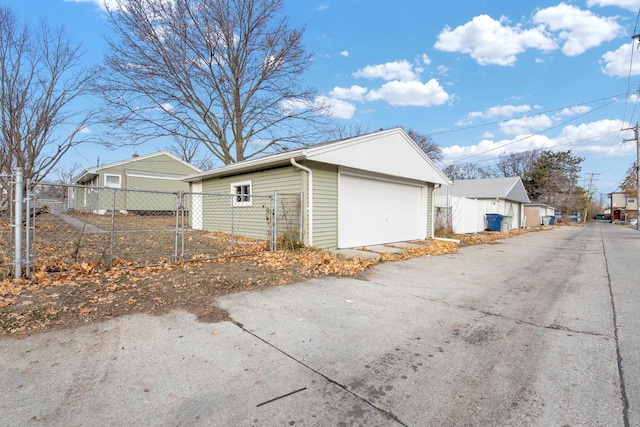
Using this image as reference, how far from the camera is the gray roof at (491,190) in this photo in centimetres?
2548

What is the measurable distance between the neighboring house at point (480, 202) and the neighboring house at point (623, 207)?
49250 mm

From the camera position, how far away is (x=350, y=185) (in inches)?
388

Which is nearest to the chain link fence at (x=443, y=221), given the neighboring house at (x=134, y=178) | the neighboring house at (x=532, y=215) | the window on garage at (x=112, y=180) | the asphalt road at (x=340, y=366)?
the asphalt road at (x=340, y=366)

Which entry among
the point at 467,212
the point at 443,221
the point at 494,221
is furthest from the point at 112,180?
the point at 494,221

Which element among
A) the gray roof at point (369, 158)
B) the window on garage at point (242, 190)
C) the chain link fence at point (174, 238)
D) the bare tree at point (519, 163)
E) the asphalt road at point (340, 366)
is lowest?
the asphalt road at point (340, 366)

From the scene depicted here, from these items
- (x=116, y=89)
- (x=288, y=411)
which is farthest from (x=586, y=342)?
(x=116, y=89)

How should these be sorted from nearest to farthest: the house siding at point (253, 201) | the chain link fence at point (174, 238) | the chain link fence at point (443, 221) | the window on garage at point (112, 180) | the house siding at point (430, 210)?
the chain link fence at point (174, 238) → the house siding at point (253, 201) → the house siding at point (430, 210) → the chain link fence at point (443, 221) → the window on garage at point (112, 180)

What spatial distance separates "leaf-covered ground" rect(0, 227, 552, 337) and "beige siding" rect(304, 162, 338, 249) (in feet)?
6.07

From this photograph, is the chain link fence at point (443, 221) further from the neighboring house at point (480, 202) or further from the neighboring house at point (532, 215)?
the neighboring house at point (532, 215)

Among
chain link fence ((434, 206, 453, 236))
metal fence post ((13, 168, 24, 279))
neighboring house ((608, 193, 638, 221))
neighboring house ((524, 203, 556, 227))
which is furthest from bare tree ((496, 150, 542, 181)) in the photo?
metal fence post ((13, 168, 24, 279))

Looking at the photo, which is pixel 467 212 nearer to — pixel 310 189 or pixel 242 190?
pixel 310 189

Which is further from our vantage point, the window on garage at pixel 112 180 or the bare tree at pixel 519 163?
the bare tree at pixel 519 163

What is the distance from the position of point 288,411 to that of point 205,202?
41.0 ft

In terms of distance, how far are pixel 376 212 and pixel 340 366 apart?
8359 millimetres
